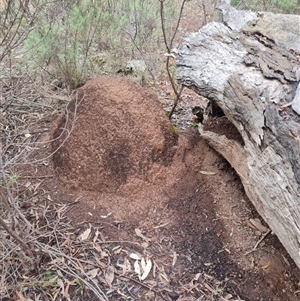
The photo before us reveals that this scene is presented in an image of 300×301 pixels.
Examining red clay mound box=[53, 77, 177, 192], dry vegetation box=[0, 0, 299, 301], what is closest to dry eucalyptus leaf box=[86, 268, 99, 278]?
dry vegetation box=[0, 0, 299, 301]

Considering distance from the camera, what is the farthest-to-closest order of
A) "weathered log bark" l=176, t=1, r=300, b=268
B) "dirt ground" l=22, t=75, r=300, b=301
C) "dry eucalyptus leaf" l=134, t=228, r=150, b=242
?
"dry eucalyptus leaf" l=134, t=228, r=150, b=242 → "dirt ground" l=22, t=75, r=300, b=301 → "weathered log bark" l=176, t=1, r=300, b=268

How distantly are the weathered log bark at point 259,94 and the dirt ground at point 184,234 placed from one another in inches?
10.1

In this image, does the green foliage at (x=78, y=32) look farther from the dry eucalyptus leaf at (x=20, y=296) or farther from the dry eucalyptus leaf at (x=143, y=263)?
the dry eucalyptus leaf at (x=20, y=296)

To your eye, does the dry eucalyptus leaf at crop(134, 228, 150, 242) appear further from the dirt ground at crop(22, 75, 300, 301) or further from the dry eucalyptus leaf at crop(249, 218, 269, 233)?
the dry eucalyptus leaf at crop(249, 218, 269, 233)

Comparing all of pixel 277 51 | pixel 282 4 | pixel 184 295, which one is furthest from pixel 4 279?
pixel 282 4

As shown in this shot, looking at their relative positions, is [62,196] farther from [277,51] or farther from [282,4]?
[282,4]

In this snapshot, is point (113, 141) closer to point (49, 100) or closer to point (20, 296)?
point (20, 296)

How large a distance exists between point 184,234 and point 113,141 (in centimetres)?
81

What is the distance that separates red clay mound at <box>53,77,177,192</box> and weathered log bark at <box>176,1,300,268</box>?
371 mm

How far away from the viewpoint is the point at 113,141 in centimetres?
278

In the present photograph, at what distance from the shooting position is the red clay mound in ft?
9.12

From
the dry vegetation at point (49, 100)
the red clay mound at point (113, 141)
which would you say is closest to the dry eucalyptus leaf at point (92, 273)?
the dry vegetation at point (49, 100)

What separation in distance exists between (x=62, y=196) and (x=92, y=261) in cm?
59

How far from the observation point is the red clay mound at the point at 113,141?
2.78 meters
